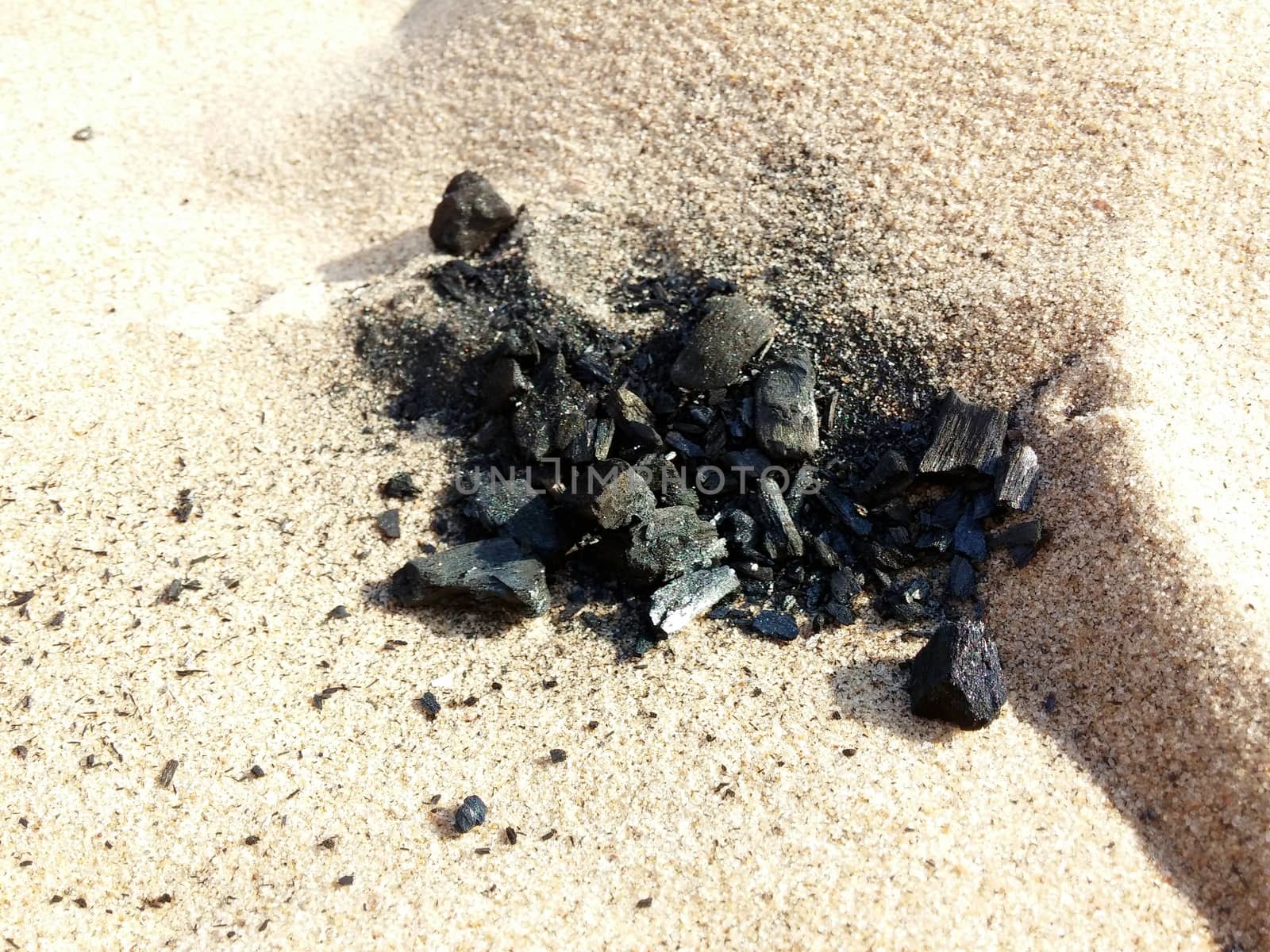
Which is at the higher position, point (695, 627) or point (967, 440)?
point (967, 440)

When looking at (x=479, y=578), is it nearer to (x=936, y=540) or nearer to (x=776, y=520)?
(x=776, y=520)

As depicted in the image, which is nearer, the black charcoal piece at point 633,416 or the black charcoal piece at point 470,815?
the black charcoal piece at point 470,815

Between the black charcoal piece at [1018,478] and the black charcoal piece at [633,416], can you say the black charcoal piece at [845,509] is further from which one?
the black charcoal piece at [633,416]

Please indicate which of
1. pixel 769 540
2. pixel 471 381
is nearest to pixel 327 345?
pixel 471 381

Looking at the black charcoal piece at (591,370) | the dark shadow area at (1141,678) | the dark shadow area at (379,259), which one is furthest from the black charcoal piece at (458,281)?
the dark shadow area at (1141,678)

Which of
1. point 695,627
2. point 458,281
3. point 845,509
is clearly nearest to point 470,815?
point 695,627

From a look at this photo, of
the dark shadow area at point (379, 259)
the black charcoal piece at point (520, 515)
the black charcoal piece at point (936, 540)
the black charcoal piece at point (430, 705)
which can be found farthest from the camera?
the dark shadow area at point (379, 259)
